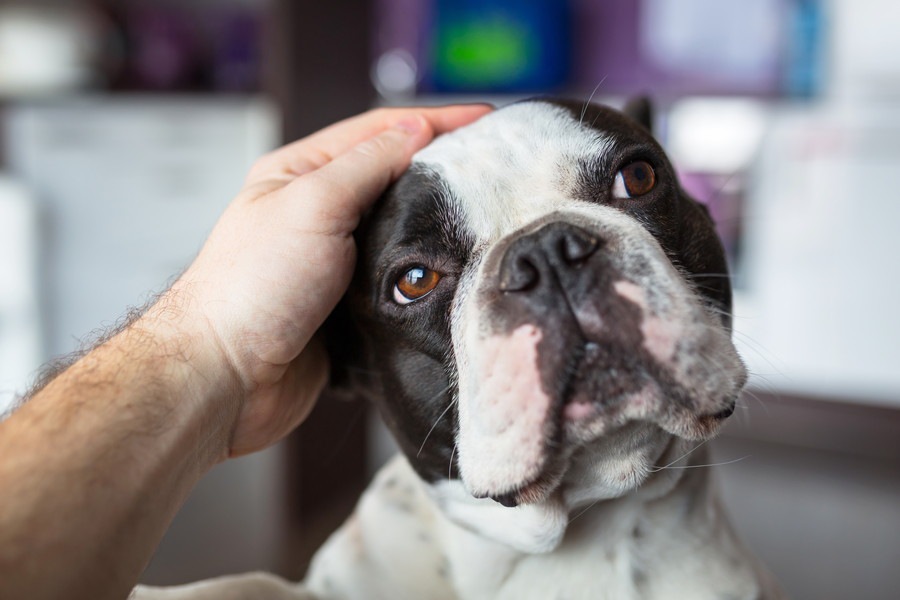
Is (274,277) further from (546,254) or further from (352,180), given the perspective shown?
(546,254)

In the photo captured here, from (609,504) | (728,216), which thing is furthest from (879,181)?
(609,504)

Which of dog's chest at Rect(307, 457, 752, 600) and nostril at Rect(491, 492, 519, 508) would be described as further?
dog's chest at Rect(307, 457, 752, 600)

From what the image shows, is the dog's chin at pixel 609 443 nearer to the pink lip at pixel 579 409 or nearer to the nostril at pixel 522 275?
the pink lip at pixel 579 409

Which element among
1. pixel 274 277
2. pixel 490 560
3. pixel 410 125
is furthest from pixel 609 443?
pixel 410 125

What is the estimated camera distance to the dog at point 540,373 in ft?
3.26

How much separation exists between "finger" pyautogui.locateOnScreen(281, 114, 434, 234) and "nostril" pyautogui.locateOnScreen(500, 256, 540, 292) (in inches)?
11.6

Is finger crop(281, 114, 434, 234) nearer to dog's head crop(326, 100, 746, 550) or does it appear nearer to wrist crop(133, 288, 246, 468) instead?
dog's head crop(326, 100, 746, 550)

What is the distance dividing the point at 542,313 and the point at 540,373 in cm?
7

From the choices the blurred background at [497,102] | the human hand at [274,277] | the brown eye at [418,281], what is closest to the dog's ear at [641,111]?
the human hand at [274,277]

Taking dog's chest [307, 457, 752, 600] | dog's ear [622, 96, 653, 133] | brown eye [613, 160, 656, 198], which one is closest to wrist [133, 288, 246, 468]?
dog's chest [307, 457, 752, 600]

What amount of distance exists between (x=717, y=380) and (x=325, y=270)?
1.76ft

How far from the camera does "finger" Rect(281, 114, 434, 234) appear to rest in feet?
3.91

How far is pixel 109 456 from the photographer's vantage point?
3.06 ft

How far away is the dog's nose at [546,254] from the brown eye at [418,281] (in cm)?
21
